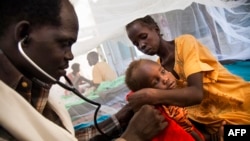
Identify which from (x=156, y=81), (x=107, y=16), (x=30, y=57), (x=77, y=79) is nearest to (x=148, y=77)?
(x=156, y=81)

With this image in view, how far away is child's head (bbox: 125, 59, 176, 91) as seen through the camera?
3.76 ft

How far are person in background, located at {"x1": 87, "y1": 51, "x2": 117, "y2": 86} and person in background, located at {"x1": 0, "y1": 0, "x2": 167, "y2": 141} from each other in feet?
4.18

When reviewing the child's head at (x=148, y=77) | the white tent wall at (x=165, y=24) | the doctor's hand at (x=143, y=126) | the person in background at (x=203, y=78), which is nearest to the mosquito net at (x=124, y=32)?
the white tent wall at (x=165, y=24)

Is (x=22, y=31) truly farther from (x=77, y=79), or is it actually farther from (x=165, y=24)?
(x=165, y=24)

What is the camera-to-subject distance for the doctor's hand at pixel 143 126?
0.78 metres

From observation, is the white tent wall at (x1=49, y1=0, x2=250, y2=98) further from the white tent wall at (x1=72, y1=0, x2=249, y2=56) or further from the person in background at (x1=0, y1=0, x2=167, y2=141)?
the person in background at (x1=0, y1=0, x2=167, y2=141)

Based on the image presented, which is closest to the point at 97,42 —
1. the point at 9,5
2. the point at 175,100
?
the point at 175,100

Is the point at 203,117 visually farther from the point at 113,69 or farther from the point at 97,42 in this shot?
the point at 113,69

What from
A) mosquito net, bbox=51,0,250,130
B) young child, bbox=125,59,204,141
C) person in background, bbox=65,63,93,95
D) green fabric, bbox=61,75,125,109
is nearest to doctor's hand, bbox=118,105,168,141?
young child, bbox=125,59,204,141

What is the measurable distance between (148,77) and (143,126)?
0.37 m

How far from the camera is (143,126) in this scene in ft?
2.65

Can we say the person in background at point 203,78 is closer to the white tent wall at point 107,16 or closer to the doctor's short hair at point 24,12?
the white tent wall at point 107,16

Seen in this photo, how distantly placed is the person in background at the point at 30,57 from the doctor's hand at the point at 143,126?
0.28 meters

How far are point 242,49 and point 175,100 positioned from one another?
217cm
